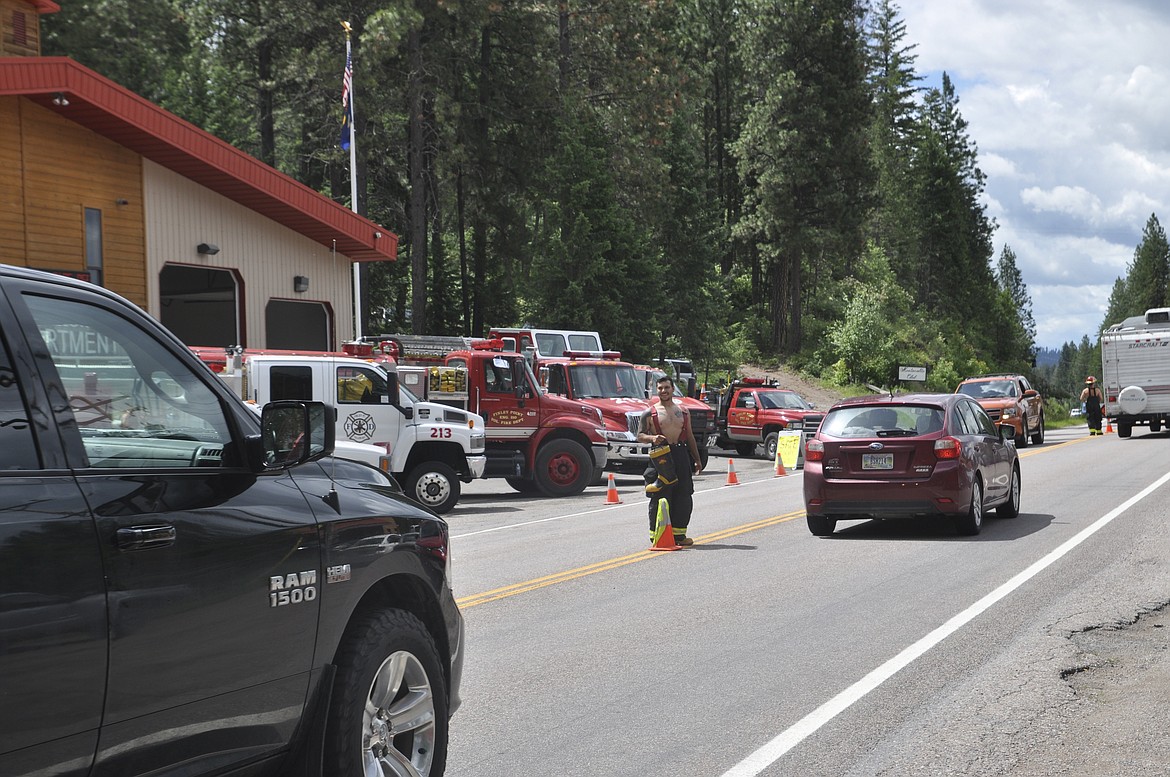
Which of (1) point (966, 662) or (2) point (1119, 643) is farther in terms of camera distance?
(2) point (1119, 643)

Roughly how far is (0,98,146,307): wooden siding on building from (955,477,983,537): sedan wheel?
1499 centimetres

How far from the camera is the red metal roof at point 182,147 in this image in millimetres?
21188

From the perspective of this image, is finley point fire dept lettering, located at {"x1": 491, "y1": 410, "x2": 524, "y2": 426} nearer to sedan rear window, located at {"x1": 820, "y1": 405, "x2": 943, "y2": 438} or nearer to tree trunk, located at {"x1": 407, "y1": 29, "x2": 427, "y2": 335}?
sedan rear window, located at {"x1": 820, "y1": 405, "x2": 943, "y2": 438}

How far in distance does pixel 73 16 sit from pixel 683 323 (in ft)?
80.7

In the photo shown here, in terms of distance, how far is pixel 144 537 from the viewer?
3.34m

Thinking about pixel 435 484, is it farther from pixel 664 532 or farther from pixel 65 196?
pixel 65 196

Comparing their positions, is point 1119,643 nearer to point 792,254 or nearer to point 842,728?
point 842,728

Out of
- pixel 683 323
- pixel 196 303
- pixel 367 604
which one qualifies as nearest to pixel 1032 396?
pixel 683 323

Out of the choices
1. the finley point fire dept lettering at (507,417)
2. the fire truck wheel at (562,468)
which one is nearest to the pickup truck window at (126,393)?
the finley point fire dept lettering at (507,417)

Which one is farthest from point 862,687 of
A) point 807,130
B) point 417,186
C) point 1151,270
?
point 1151,270

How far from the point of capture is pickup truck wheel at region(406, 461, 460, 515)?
62.6 ft

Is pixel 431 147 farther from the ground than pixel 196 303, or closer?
farther from the ground

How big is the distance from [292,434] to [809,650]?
5.05 m

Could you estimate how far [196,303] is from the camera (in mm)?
29422
